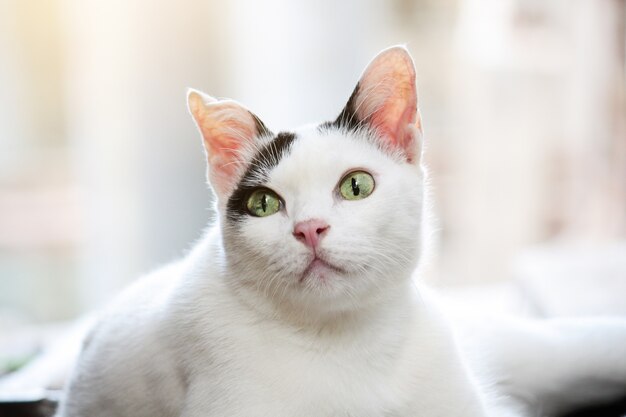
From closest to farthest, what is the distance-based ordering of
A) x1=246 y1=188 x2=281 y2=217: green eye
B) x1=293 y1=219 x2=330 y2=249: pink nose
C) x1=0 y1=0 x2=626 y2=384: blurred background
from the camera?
x1=293 y1=219 x2=330 y2=249: pink nose, x1=246 y1=188 x2=281 y2=217: green eye, x1=0 y1=0 x2=626 y2=384: blurred background

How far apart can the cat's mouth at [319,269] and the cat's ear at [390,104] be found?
0.26m

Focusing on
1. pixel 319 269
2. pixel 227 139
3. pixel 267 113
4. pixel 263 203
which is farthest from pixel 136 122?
pixel 319 269

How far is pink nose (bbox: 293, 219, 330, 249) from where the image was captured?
0.99 meters

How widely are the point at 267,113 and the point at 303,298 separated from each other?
83.8 inches

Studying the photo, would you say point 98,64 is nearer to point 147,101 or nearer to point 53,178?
point 147,101

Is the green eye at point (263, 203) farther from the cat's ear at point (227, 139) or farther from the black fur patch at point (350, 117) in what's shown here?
the black fur patch at point (350, 117)

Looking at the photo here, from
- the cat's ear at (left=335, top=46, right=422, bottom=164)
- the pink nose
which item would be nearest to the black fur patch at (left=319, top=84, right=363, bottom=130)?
the cat's ear at (left=335, top=46, right=422, bottom=164)

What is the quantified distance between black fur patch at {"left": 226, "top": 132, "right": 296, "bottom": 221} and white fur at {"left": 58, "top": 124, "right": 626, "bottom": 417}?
0.02m

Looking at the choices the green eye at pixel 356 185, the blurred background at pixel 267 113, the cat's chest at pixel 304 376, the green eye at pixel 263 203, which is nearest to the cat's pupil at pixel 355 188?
the green eye at pixel 356 185

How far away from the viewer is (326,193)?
1.05 meters

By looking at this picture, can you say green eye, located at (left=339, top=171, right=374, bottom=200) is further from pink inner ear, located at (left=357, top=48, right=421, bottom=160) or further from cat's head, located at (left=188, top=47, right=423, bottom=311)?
pink inner ear, located at (left=357, top=48, right=421, bottom=160)

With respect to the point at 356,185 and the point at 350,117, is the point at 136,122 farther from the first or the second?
the point at 356,185

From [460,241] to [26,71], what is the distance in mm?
2164

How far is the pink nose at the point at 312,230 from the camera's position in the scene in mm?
993
